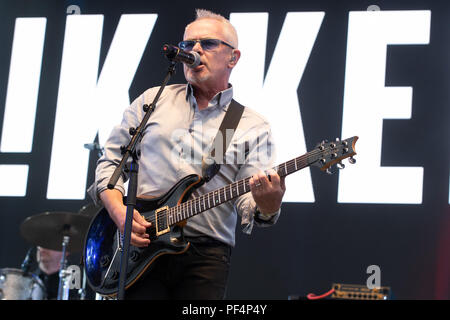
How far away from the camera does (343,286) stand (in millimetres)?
5043

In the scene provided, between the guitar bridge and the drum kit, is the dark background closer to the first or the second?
the drum kit

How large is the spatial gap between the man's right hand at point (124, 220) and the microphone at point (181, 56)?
66 centimetres

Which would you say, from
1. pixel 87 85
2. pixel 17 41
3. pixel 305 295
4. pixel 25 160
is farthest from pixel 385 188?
pixel 17 41

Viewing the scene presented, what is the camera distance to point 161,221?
9.77 feet

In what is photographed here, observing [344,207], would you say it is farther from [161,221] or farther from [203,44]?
[161,221]

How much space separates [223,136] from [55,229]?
114 inches

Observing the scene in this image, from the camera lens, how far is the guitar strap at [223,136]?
119 inches

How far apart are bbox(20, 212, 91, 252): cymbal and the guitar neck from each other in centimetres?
268

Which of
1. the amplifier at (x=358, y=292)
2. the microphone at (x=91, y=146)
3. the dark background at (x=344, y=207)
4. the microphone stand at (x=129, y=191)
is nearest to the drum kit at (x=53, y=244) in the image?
the dark background at (x=344, y=207)

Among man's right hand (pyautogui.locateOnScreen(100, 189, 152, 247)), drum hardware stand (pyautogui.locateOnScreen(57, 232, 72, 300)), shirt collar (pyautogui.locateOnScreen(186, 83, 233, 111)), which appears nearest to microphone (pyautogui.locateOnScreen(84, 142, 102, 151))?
drum hardware stand (pyautogui.locateOnScreen(57, 232, 72, 300))

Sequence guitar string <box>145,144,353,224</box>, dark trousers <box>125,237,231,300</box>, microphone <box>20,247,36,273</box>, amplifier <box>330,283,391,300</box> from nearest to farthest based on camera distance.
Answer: dark trousers <box>125,237,231,300</box>, guitar string <box>145,144,353,224</box>, amplifier <box>330,283,391,300</box>, microphone <box>20,247,36,273</box>

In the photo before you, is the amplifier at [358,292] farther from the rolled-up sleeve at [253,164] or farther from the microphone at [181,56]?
the microphone at [181,56]

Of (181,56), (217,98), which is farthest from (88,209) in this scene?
(181,56)

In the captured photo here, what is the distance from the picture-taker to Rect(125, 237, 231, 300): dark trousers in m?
2.80
